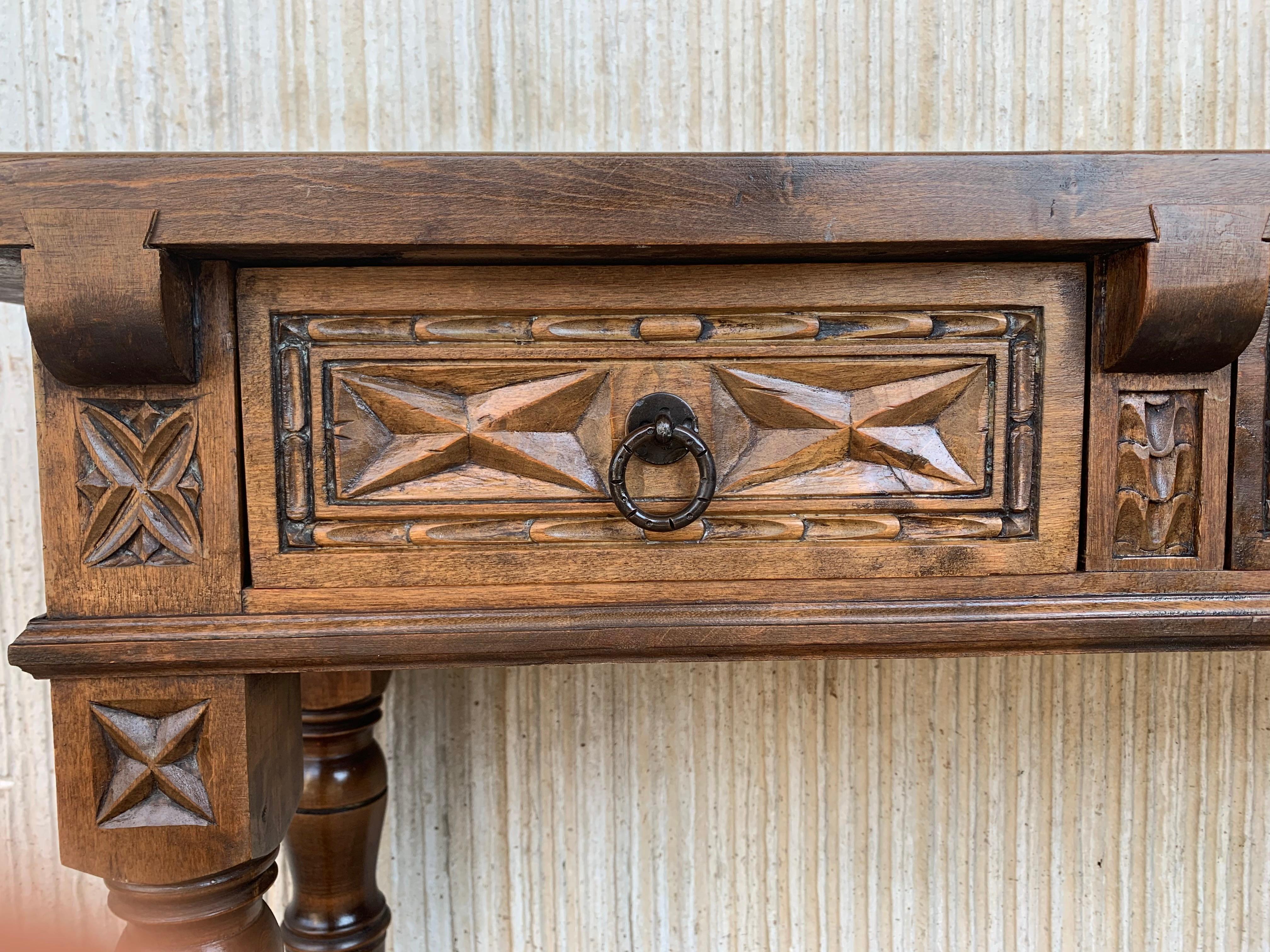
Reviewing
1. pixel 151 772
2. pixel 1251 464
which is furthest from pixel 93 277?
pixel 1251 464

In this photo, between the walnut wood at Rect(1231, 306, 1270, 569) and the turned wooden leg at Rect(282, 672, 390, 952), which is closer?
the walnut wood at Rect(1231, 306, 1270, 569)

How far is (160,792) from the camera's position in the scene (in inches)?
16.9

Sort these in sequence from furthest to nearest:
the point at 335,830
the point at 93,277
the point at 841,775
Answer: the point at 841,775 < the point at 335,830 < the point at 93,277

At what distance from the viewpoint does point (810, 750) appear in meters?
0.80

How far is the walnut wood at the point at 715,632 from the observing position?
0.42 m

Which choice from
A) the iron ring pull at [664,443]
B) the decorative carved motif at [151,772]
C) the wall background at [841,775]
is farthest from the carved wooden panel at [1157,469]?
the decorative carved motif at [151,772]

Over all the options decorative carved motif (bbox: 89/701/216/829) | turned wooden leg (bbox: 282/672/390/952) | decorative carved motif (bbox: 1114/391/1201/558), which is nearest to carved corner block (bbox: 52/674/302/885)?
decorative carved motif (bbox: 89/701/216/829)

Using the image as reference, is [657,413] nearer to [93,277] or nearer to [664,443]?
[664,443]

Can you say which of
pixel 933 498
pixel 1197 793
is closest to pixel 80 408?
pixel 933 498

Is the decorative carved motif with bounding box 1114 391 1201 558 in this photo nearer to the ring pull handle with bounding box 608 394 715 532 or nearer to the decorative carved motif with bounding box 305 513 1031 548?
the decorative carved motif with bounding box 305 513 1031 548

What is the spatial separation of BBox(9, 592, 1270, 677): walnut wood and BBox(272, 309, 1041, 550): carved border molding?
0.04 meters

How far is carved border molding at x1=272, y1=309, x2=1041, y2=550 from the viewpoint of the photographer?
1.41 ft

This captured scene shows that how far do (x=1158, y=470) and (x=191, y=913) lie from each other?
57 cm

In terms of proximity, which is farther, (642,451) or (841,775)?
(841,775)
